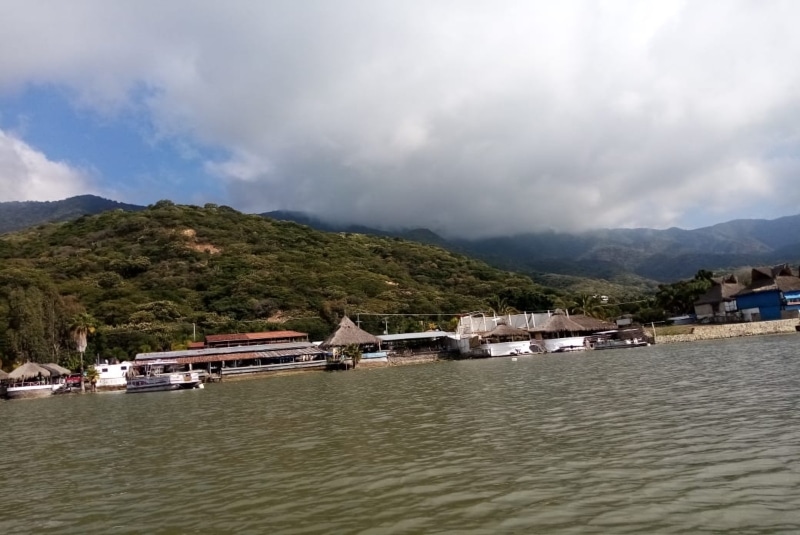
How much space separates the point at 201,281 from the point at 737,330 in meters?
79.3

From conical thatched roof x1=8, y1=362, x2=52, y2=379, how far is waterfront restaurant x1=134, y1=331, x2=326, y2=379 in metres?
7.97

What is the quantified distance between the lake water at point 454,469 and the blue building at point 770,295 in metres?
54.9

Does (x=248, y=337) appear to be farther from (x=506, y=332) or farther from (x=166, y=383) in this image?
(x=506, y=332)

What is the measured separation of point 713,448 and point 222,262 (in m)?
102

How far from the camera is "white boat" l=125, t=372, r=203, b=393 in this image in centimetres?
4788

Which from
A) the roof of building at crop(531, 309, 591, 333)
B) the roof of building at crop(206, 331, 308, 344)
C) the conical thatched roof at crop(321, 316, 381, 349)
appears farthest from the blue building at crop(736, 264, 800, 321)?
the roof of building at crop(206, 331, 308, 344)

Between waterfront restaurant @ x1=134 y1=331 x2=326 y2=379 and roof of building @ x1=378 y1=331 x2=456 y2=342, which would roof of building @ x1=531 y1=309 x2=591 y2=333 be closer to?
roof of building @ x1=378 y1=331 x2=456 y2=342

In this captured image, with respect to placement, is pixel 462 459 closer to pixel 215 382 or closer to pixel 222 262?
pixel 215 382

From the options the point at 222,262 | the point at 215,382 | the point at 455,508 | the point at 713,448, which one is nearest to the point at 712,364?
the point at 713,448

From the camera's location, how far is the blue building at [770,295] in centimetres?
6519

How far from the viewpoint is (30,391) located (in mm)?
48125

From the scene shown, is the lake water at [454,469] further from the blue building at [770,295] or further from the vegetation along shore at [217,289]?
the blue building at [770,295]

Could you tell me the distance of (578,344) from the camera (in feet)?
217

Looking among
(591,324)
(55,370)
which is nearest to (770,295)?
(591,324)
